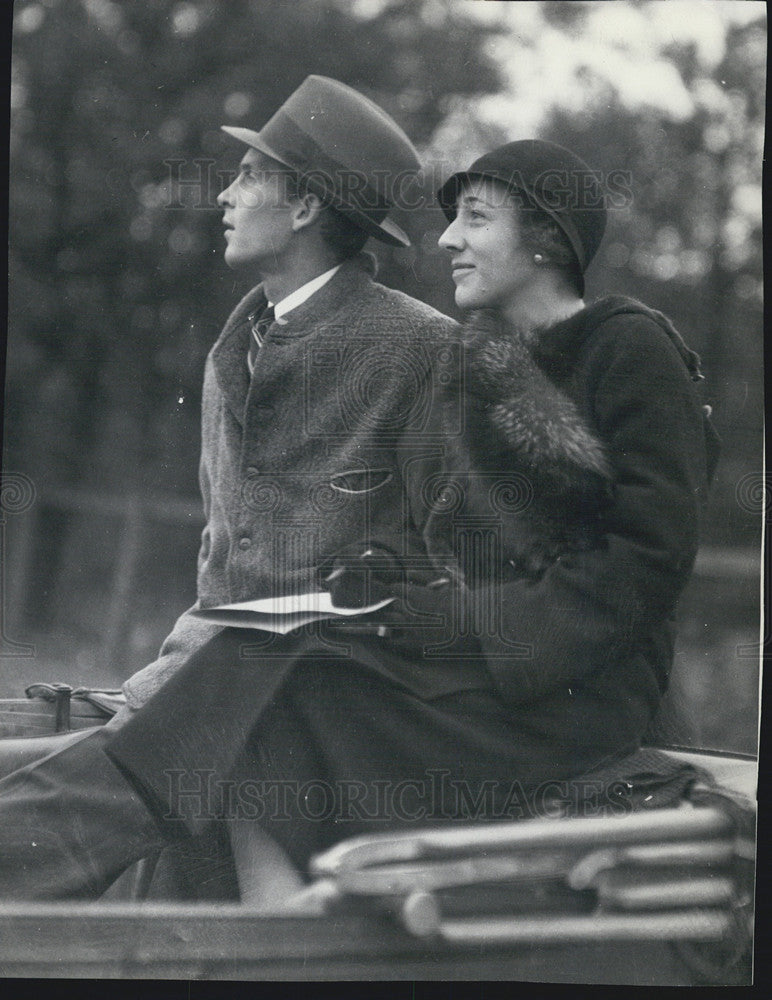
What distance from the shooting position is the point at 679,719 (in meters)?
3.67

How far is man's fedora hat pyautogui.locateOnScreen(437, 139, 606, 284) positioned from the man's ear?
0.39 metres

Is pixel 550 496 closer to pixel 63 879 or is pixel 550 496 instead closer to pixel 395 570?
pixel 395 570

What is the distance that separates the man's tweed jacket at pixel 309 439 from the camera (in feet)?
11.8

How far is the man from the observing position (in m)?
3.59

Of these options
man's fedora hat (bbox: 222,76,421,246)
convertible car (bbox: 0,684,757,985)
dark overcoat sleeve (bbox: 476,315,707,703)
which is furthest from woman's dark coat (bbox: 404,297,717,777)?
man's fedora hat (bbox: 222,76,421,246)

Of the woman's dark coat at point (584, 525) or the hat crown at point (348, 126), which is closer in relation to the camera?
the woman's dark coat at point (584, 525)

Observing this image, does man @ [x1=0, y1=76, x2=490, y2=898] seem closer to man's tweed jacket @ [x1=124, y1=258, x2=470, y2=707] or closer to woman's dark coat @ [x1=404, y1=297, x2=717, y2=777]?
man's tweed jacket @ [x1=124, y1=258, x2=470, y2=707]

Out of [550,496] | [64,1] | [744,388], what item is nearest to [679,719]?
[550,496]

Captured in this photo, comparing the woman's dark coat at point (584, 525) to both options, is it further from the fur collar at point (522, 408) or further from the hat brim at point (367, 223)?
the hat brim at point (367, 223)

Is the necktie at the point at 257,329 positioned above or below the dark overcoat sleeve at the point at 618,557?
above

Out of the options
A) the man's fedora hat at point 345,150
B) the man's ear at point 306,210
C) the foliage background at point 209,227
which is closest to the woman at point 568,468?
the foliage background at point 209,227

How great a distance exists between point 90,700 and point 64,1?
228 cm

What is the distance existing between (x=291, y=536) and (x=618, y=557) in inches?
39.7

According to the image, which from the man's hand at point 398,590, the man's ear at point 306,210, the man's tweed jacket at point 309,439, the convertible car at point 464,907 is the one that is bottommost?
the convertible car at point 464,907
